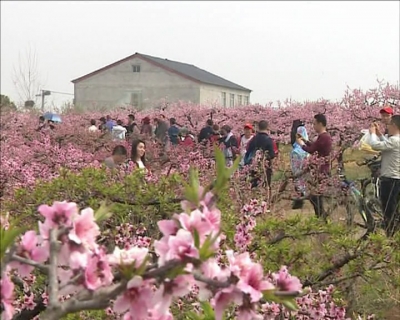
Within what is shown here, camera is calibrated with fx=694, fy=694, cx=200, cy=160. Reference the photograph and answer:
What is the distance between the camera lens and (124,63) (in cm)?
4859

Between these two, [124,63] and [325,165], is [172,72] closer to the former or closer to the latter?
[124,63]

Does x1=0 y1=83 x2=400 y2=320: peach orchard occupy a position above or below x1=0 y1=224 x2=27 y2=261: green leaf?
below

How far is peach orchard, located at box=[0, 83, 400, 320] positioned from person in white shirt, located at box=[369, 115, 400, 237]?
1051mm

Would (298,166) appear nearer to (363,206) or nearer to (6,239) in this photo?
(363,206)

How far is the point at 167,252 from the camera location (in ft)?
4.75

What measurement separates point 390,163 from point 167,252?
18.3 feet

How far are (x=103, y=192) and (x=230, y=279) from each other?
A: 2.65m

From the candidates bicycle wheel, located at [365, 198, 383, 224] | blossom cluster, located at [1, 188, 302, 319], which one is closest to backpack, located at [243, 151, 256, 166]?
bicycle wheel, located at [365, 198, 383, 224]

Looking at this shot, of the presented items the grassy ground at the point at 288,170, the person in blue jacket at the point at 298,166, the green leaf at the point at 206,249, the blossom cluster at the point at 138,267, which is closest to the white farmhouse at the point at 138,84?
the grassy ground at the point at 288,170

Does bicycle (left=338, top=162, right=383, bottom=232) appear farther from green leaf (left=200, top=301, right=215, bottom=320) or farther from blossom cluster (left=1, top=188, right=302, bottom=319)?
blossom cluster (left=1, top=188, right=302, bottom=319)

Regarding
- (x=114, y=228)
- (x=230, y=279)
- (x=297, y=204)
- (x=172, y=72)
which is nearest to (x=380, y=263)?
(x=114, y=228)

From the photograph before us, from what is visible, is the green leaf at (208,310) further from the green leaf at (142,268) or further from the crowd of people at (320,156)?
the crowd of people at (320,156)

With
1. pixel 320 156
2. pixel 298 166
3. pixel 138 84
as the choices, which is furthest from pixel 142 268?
pixel 138 84

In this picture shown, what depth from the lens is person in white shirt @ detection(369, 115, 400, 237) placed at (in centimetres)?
660
